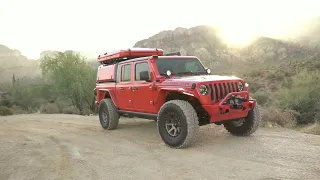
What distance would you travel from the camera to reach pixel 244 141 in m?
7.02

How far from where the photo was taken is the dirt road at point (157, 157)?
4.88m

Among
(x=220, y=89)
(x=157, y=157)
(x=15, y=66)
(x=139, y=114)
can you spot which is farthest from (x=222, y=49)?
(x=15, y=66)

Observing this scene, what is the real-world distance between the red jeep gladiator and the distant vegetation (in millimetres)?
2901

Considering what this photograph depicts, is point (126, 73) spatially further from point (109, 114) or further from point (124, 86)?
point (109, 114)

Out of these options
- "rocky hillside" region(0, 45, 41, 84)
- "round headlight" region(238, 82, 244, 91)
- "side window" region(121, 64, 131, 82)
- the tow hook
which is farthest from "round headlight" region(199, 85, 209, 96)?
"rocky hillside" region(0, 45, 41, 84)

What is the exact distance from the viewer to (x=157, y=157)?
19.5 feet

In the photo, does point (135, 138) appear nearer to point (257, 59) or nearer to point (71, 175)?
point (71, 175)

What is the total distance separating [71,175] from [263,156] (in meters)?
3.26

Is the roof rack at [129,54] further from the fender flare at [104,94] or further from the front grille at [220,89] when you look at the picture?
the front grille at [220,89]

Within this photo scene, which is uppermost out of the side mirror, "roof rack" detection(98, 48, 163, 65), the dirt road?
"roof rack" detection(98, 48, 163, 65)

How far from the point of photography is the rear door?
852 cm

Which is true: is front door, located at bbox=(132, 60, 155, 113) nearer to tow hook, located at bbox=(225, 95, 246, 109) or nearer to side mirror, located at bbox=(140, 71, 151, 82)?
side mirror, located at bbox=(140, 71, 151, 82)

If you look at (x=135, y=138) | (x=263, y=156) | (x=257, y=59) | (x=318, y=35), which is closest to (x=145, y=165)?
(x=263, y=156)

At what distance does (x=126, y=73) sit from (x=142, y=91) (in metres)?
1.10
